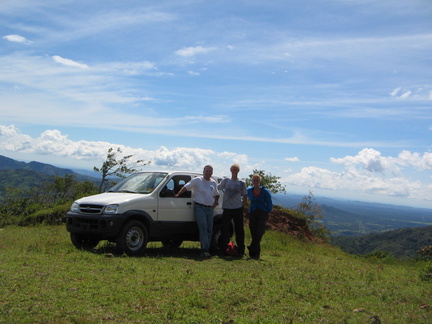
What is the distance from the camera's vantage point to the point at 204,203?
11.1 metres

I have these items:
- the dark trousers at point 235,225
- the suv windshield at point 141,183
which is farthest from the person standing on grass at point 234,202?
the suv windshield at point 141,183

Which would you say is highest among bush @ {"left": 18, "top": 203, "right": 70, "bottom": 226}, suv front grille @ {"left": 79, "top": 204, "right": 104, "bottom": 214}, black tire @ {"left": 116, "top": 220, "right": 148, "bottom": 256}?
suv front grille @ {"left": 79, "top": 204, "right": 104, "bottom": 214}

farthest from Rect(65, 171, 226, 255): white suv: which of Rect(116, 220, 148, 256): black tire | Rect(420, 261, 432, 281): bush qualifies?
Rect(420, 261, 432, 281): bush

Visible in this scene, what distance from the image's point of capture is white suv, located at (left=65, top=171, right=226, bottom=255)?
9.90 meters

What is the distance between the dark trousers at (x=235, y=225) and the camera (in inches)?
458

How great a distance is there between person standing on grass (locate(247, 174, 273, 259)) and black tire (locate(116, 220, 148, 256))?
2937 millimetres

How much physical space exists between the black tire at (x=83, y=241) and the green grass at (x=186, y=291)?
0.58 meters

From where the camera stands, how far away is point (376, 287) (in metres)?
8.37

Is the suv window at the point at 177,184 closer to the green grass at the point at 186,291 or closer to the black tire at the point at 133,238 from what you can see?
the black tire at the point at 133,238

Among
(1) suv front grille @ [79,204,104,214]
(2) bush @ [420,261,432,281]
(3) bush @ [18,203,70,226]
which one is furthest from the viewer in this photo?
(3) bush @ [18,203,70,226]

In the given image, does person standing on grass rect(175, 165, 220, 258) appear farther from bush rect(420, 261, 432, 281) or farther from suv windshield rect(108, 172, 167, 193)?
bush rect(420, 261, 432, 281)

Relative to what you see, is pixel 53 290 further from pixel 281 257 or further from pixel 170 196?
pixel 281 257

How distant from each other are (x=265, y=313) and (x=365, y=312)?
1.51m

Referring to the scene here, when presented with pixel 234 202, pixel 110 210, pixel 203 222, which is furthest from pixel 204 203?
pixel 110 210
